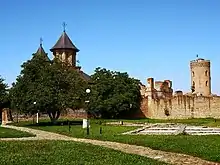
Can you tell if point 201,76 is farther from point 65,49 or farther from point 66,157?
point 66,157

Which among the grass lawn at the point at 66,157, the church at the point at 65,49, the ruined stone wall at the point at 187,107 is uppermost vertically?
the church at the point at 65,49

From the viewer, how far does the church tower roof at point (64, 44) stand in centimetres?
8800

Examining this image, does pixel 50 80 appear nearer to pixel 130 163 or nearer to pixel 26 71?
pixel 26 71

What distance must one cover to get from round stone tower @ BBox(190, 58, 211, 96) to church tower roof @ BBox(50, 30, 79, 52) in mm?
24900

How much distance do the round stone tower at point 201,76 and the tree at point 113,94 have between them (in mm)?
24877

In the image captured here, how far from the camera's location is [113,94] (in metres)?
64.8

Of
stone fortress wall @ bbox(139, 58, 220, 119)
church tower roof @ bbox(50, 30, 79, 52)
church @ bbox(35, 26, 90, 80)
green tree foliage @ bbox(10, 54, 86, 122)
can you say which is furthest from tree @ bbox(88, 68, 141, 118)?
church tower roof @ bbox(50, 30, 79, 52)

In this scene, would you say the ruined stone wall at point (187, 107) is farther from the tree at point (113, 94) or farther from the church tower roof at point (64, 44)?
the church tower roof at point (64, 44)

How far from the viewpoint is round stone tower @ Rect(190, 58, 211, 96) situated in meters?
89.0

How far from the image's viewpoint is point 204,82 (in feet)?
293

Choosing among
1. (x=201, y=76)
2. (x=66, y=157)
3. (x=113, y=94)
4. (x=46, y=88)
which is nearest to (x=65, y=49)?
(x=113, y=94)

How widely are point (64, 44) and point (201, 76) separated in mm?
28836

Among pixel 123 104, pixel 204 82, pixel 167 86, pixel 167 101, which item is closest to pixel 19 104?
pixel 123 104

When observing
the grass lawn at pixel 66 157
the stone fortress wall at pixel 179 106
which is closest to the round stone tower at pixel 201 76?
the stone fortress wall at pixel 179 106
